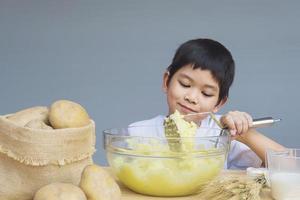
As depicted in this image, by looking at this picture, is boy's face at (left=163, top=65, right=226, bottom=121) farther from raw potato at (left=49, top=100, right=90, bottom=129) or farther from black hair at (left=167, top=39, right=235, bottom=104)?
raw potato at (left=49, top=100, right=90, bottom=129)

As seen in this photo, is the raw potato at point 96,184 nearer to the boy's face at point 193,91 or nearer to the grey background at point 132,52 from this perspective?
the boy's face at point 193,91

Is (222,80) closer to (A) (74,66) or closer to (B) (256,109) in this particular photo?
(B) (256,109)

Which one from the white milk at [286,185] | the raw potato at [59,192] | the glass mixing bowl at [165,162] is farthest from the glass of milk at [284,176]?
the raw potato at [59,192]

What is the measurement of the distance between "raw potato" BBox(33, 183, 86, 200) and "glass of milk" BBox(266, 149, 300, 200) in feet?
1.14

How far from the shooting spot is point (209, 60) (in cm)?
151

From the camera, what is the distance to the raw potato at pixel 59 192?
2.46ft

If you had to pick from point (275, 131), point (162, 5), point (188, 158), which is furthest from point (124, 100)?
point (188, 158)

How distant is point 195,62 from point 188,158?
64 cm

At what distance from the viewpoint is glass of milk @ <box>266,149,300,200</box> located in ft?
2.88

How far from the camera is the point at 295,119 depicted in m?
2.38

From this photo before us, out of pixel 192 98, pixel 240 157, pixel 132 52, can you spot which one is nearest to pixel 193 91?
pixel 192 98

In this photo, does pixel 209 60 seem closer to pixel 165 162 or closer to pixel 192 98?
pixel 192 98

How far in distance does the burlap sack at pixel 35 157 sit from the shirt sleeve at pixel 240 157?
0.71 meters

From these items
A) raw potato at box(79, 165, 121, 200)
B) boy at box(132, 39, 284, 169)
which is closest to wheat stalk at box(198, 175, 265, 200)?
raw potato at box(79, 165, 121, 200)
